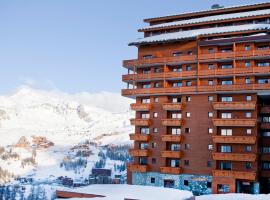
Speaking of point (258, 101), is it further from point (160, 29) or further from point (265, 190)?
point (160, 29)

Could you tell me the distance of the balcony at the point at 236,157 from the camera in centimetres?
5200

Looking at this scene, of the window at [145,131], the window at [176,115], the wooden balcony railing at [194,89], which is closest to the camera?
the wooden balcony railing at [194,89]

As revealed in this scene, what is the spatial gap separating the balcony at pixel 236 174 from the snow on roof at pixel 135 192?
6.88 meters

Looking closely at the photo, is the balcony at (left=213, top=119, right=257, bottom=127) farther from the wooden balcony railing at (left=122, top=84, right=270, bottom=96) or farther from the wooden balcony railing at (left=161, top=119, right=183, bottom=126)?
the wooden balcony railing at (left=161, top=119, right=183, bottom=126)

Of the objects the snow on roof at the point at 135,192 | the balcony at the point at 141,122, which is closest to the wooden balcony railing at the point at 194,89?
the balcony at the point at 141,122

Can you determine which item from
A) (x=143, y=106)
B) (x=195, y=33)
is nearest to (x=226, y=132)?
(x=143, y=106)

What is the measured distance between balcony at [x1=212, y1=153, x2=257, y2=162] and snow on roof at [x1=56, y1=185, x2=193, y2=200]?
8.05 metres

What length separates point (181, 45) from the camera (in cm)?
6112

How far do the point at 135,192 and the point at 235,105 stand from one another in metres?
18.4

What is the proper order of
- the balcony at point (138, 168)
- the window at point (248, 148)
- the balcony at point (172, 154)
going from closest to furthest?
the window at point (248, 148), the balcony at point (172, 154), the balcony at point (138, 168)

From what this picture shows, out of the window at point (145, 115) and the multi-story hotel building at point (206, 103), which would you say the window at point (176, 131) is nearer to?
the multi-story hotel building at point (206, 103)

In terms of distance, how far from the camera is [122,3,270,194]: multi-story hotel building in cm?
5369

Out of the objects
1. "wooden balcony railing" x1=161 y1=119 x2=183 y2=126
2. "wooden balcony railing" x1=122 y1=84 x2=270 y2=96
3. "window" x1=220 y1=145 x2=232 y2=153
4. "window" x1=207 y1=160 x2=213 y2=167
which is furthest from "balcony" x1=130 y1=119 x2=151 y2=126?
"window" x1=220 y1=145 x2=232 y2=153

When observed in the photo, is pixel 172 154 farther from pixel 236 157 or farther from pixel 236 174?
pixel 236 174
